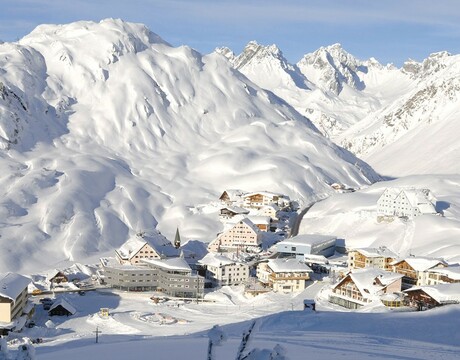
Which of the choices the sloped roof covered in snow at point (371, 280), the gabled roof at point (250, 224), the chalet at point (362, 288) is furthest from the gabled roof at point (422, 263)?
the gabled roof at point (250, 224)

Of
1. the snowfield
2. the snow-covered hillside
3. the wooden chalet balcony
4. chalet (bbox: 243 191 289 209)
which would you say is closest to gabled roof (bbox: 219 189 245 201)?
chalet (bbox: 243 191 289 209)

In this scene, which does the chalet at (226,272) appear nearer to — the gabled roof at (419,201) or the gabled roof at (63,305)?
the gabled roof at (63,305)

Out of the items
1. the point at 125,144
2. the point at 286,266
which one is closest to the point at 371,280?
the point at 286,266

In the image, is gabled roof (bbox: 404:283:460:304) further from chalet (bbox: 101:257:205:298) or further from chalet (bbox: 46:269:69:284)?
chalet (bbox: 46:269:69:284)

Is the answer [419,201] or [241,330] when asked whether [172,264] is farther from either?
[419,201]

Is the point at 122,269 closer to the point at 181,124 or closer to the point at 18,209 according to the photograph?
the point at 18,209
